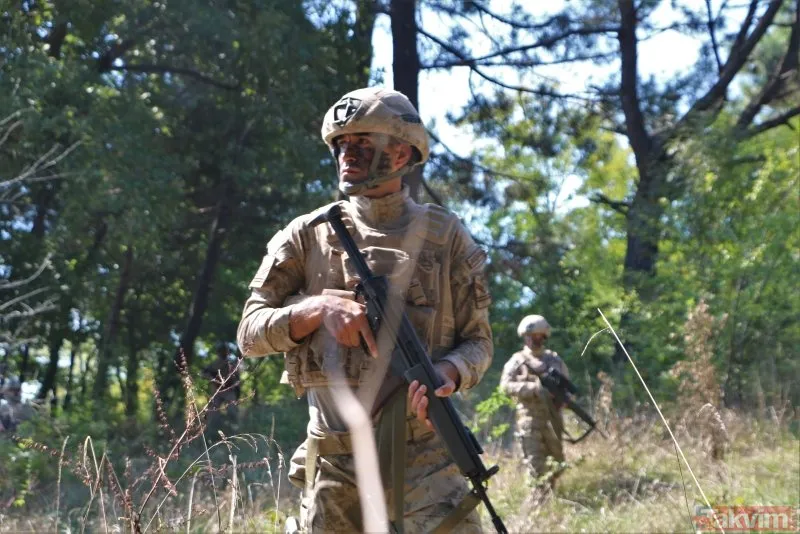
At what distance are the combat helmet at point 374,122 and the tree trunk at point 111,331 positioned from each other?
13906 mm

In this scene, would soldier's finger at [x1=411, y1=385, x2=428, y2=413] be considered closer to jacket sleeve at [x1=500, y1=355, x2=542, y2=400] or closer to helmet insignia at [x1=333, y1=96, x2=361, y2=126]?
helmet insignia at [x1=333, y1=96, x2=361, y2=126]

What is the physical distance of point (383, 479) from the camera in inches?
128

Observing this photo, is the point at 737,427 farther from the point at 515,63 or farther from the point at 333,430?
the point at 333,430

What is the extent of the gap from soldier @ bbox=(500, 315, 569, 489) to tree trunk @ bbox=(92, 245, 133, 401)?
8329mm

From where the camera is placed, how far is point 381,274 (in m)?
3.37

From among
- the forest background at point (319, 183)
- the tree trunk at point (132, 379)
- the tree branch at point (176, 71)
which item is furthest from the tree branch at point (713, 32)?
the tree trunk at point (132, 379)

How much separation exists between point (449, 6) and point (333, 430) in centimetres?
1088

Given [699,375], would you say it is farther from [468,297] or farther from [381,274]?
[381,274]

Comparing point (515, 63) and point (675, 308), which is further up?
point (515, 63)

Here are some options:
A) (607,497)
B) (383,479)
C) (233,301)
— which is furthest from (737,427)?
(233,301)

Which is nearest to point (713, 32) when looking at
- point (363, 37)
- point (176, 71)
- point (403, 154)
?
point (363, 37)

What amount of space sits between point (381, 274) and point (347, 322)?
26 centimetres

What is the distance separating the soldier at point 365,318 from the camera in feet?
10.6

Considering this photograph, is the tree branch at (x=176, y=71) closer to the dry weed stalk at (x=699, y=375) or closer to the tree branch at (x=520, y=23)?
the tree branch at (x=520, y=23)
